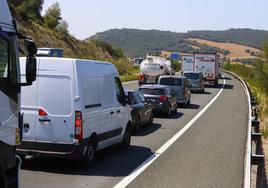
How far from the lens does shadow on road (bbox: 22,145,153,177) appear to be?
10842 millimetres

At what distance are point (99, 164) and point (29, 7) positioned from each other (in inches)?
2621

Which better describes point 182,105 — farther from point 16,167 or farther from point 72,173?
point 16,167

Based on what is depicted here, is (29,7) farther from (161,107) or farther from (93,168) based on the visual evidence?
(93,168)

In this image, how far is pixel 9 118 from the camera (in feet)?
20.5

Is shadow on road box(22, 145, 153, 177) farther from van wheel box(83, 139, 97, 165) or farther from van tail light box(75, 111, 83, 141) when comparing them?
van tail light box(75, 111, 83, 141)

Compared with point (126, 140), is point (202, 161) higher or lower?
lower

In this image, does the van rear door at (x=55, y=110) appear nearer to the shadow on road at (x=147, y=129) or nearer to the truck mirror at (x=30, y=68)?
the truck mirror at (x=30, y=68)

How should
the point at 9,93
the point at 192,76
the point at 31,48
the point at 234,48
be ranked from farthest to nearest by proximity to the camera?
the point at 234,48 → the point at 192,76 → the point at 31,48 → the point at 9,93

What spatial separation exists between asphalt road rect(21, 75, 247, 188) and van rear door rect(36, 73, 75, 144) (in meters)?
0.72

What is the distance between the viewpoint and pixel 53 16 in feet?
282

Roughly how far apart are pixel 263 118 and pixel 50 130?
53.9 feet

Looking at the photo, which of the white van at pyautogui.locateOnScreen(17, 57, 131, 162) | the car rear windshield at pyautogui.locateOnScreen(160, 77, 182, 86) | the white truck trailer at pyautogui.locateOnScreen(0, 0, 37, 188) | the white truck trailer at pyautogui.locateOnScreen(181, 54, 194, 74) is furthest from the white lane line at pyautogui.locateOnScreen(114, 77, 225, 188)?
the white truck trailer at pyautogui.locateOnScreen(181, 54, 194, 74)

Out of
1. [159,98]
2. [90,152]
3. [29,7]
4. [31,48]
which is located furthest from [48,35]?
[31,48]

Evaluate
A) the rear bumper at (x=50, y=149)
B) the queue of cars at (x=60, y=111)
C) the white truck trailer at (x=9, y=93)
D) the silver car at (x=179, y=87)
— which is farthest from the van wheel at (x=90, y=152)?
the silver car at (x=179, y=87)
